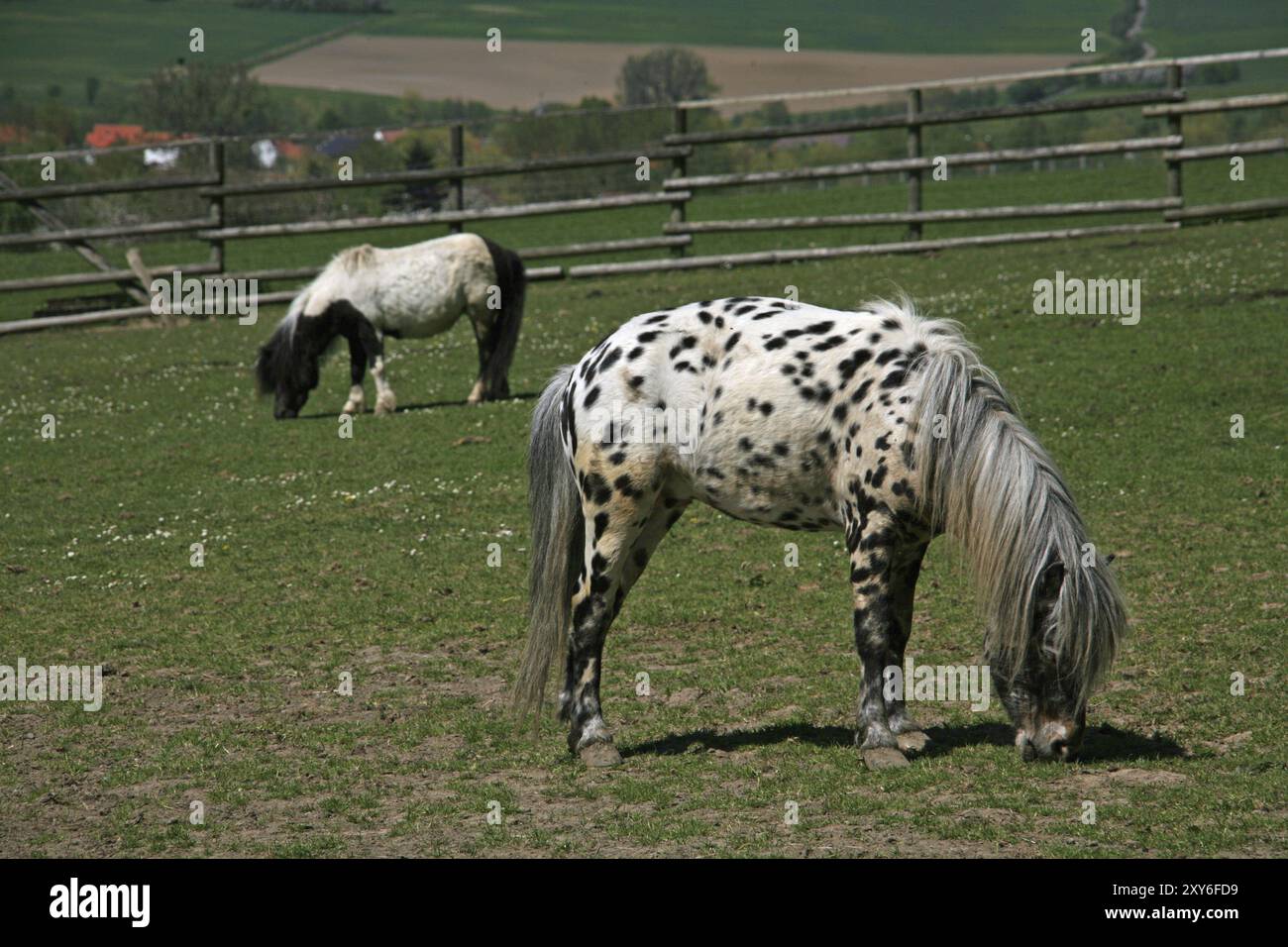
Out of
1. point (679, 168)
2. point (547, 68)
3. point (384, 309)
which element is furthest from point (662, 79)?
point (384, 309)

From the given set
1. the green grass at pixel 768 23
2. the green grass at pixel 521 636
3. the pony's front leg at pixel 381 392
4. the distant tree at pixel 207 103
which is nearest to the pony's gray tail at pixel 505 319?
the green grass at pixel 521 636

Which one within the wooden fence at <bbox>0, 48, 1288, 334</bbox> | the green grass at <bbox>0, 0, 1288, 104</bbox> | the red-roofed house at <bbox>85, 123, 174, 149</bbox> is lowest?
the wooden fence at <bbox>0, 48, 1288, 334</bbox>

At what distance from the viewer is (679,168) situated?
26.6m

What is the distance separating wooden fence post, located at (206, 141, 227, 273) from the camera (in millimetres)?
25906

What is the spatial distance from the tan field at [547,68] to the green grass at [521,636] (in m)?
106

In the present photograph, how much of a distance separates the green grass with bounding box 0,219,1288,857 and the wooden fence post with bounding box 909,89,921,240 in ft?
24.1

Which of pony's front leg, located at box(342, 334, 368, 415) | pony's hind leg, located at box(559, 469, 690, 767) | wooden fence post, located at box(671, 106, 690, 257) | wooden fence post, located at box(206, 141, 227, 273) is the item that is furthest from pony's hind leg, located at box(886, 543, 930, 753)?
wooden fence post, located at box(206, 141, 227, 273)

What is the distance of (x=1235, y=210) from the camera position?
23.2 metres

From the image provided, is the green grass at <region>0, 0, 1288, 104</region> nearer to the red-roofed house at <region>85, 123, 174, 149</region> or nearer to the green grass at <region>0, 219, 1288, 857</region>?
the red-roofed house at <region>85, 123, 174, 149</region>

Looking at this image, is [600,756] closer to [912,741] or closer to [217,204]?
[912,741]
